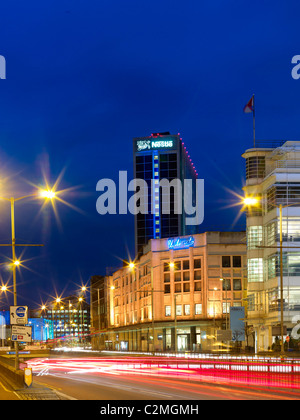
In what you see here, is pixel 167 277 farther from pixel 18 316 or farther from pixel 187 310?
pixel 18 316

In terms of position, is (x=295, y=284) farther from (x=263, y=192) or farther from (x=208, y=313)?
(x=208, y=313)

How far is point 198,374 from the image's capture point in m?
37.4

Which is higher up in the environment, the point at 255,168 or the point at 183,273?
the point at 255,168

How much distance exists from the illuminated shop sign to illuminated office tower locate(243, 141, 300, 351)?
3247 cm

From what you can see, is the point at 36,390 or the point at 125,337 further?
the point at 125,337

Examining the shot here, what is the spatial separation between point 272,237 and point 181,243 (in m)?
40.4

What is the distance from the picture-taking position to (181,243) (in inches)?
4572

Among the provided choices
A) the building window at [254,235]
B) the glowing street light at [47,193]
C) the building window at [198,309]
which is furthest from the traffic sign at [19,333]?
the building window at [198,309]

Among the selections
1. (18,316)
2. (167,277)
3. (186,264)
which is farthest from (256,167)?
(18,316)

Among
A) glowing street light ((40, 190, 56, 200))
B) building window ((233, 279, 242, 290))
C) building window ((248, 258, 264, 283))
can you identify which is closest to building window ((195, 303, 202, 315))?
building window ((233, 279, 242, 290))

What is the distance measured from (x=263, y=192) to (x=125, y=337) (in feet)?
236

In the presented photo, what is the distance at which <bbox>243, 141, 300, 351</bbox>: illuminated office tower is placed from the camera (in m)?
73.4
